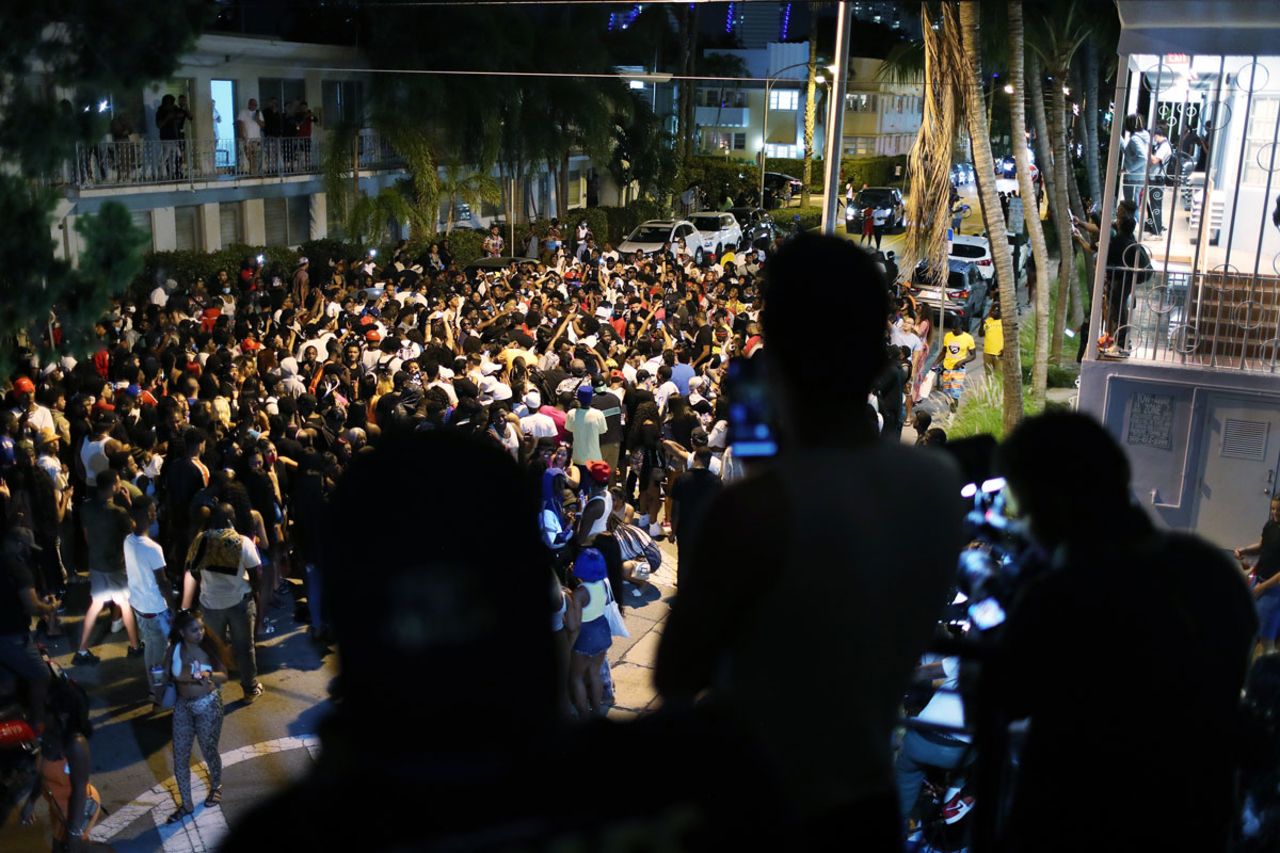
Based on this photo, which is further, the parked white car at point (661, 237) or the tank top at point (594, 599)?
the parked white car at point (661, 237)

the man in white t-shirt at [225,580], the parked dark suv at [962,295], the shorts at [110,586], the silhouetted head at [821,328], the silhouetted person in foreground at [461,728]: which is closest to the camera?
the silhouetted person in foreground at [461,728]

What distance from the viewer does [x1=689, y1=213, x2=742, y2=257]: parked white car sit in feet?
103

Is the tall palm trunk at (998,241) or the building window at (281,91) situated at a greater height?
the building window at (281,91)

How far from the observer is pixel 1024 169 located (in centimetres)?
1515

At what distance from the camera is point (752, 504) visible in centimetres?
169

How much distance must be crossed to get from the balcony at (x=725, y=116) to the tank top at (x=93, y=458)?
53283 mm

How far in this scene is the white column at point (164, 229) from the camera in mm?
23359

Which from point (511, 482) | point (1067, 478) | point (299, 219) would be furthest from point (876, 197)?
point (511, 482)

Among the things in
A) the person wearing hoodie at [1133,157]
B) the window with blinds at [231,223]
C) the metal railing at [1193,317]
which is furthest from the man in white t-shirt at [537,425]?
the window with blinds at [231,223]

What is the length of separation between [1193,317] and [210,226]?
62.4 feet

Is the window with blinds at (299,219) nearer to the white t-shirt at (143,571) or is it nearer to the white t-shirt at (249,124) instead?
the white t-shirt at (249,124)

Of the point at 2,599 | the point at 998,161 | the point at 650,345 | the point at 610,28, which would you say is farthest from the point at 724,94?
the point at 2,599

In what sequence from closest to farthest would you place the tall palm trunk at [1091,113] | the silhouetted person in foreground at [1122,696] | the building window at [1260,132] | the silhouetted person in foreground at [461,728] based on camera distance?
the silhouetted person in foreground at [461,728]
the silhouetted person in foreground at [1122,696]
the building window at [1260,132]
the tall palm trunk at [1091,113]

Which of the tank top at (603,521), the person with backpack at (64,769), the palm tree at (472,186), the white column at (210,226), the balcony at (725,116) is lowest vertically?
the person with backpack at (64,769)
